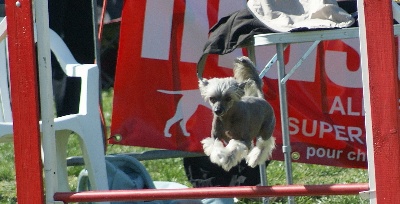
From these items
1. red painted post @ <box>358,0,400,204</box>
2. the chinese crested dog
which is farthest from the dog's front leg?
red painted post @ <box>358,0,400,204</box>

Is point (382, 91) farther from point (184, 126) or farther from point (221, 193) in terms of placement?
point (184, 126)

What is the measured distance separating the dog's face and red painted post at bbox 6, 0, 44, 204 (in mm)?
648

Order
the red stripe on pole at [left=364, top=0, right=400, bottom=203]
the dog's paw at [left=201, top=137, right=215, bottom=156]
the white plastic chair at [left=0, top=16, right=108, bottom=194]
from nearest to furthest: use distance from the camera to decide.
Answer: the red stripe on pole at [left=364, top=0, right=400, bottom=203]
the dog's paw at [left=201, top=137, right=215, bottom=156]
the white plastic chair at [left=0, top=16, right=108, bottom=194]

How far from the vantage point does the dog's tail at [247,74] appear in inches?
136

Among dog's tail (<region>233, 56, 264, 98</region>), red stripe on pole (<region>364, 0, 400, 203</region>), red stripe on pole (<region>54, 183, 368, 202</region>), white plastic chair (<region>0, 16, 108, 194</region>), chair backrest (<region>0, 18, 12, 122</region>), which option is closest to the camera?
red stripe on pole (<region>364, 0, 400, 203</region>)

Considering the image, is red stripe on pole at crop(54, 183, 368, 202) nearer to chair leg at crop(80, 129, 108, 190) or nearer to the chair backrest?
chair leg at crop(80, 129, 108, 190)

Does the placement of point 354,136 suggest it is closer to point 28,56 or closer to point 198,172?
point 198,172

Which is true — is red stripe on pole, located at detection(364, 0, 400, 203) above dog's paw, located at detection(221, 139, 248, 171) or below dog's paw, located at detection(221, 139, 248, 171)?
above

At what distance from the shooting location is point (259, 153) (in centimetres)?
325

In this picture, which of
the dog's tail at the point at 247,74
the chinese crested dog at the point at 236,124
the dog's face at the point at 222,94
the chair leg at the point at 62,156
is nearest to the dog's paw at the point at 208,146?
the chinese crested dog at the point at 236,124

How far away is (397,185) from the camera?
9.38 feet

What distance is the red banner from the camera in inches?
202

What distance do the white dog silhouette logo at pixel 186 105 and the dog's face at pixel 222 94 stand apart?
6.20ft

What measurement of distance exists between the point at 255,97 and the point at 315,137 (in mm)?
1891
